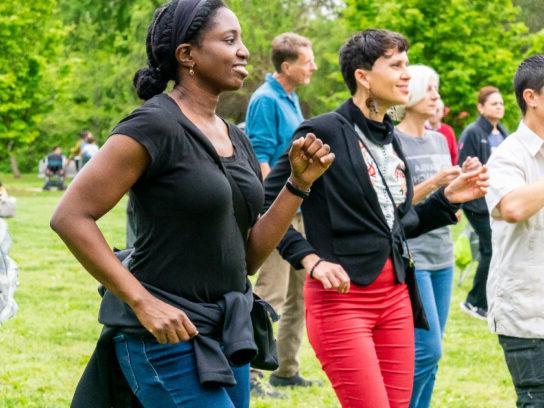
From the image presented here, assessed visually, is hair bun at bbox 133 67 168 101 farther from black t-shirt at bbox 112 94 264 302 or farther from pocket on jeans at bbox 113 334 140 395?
pocket on jeans at bbox 113 334 140 395

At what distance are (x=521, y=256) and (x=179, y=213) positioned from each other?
77.9 inches

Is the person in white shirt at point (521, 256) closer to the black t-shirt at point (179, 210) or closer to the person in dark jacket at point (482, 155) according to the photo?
the black t-shirt at point (179, 210)

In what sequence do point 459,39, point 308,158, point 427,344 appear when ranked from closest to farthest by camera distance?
point 308,158, point 427,344, point 459,39

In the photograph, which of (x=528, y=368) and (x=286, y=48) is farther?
(x=286, y=48)

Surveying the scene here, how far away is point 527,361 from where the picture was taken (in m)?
4.34

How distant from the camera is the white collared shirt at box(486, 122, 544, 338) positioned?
4.34 metres

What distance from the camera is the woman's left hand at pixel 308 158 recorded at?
10.9ft

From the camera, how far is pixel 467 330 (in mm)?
9930

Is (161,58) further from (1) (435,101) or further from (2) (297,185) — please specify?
(1) (435,101)

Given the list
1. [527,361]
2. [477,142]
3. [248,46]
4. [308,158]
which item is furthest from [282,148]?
[248,46]

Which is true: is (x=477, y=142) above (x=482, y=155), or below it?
above

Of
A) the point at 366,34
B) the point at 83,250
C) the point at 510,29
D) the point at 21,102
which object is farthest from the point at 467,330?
the point at 21,102

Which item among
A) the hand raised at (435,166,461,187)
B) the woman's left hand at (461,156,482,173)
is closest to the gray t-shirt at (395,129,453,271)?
the hand raised at (435,166,461,187)

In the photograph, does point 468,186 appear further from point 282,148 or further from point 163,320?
point 282,148
